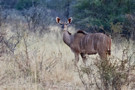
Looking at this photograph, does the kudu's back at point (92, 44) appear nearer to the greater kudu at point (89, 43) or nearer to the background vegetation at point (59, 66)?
the greater kudu at point (89, 43)

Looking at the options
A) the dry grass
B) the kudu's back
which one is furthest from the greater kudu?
the dry grass

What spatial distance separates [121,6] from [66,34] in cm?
463

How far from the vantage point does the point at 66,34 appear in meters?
7.74

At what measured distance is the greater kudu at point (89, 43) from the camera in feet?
21.9

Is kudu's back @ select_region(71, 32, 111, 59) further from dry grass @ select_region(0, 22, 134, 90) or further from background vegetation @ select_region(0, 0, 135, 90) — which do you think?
dry grass @ select_region(0, 22, 134, 90)

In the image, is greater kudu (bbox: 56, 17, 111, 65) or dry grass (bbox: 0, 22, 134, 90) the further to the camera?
greater kudu (bbox: 56, 17, 111, 65)

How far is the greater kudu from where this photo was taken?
6.69m

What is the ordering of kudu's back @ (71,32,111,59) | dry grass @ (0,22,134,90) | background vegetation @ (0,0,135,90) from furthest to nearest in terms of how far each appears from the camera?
kudu's back @ (71,32,111,59)
dry grass @ (0,22,134,90)
background vegetation @ (0,0,135,90)

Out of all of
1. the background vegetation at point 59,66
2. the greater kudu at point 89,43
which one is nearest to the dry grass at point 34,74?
the background vegetation at point 59,66

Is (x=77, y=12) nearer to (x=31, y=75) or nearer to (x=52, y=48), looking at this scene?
(x=52, y=48)

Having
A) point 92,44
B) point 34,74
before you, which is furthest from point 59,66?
point 92,44

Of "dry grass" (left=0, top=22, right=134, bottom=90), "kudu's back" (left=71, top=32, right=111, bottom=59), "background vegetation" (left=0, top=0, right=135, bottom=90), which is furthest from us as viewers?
"kudu's back" (left=71, top=32, right=111, bottom=59)

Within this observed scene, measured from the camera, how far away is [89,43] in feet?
23.1

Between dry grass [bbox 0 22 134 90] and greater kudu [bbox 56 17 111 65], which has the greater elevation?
greater kudu [bbox 56 17 111 65]
